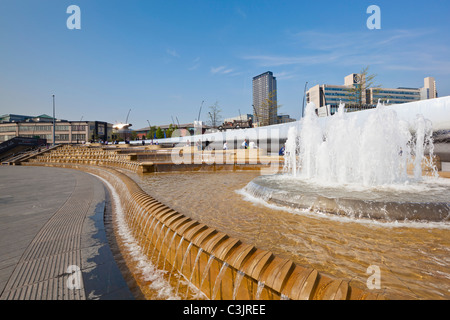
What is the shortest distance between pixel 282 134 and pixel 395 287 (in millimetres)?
21135

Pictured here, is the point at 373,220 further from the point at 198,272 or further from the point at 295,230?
the point at 198,272

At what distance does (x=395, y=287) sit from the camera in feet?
6.28

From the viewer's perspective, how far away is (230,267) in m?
1.95

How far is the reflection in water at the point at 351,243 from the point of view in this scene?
6.69ft

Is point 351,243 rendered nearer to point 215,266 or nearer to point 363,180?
point 215,266

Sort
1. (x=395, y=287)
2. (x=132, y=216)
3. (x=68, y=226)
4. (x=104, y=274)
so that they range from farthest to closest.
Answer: (x=132, y=216)
(x=68, y=226)
(x=104, y=274)
(x=395, y=287)

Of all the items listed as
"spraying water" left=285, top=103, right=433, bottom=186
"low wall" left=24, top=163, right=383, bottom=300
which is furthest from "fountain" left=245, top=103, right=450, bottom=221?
"low wall" left=24, top=163, right=383, bottom=300

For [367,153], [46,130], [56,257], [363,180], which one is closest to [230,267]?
[56,257]

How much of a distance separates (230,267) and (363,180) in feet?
19.9

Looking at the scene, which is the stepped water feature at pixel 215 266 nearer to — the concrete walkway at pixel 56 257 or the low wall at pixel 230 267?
the low wall at pixel 230 267

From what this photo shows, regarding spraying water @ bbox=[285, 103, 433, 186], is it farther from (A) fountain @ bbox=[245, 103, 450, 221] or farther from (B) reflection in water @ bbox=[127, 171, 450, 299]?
(B) reflection in water @ bbox=[127, 171, 450, 299]

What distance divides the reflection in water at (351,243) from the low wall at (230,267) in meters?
0.72

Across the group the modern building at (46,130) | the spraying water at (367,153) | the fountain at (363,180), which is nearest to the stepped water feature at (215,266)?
the fountain at (363,180)
